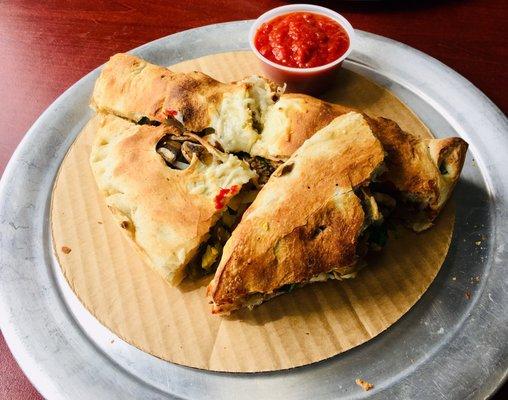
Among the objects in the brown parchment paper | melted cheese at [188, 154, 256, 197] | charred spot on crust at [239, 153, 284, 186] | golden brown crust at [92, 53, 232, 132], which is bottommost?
the brown parchment paper

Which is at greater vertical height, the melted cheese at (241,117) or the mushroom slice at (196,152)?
the melted cheese at (241,117)

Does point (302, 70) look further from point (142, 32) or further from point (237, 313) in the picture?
point (142, 32)

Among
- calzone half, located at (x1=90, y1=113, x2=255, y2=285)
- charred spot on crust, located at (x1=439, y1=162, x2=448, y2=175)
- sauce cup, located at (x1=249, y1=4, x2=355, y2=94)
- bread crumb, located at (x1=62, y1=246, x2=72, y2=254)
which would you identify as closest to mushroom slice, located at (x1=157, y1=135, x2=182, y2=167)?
calzone half, located at (x1=90, y1=113, x2=255, y2=285)

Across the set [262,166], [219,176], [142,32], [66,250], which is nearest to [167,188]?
[219,176]

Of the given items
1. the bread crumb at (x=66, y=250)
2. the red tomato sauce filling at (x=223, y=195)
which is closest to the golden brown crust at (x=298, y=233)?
the red tomato sauce filling at (x=223, y=195)

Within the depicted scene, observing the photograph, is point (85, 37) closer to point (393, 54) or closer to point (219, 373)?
point (393, 54)

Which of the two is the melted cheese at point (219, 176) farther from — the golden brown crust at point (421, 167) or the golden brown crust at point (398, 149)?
the golden brown crust at point (421, 167)

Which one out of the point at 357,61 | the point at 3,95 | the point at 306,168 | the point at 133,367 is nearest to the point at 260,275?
the point at 306,168

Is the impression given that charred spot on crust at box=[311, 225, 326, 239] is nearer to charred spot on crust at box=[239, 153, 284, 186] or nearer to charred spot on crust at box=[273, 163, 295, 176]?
charred spot on crust at box=[273, 163, 295, 176]
